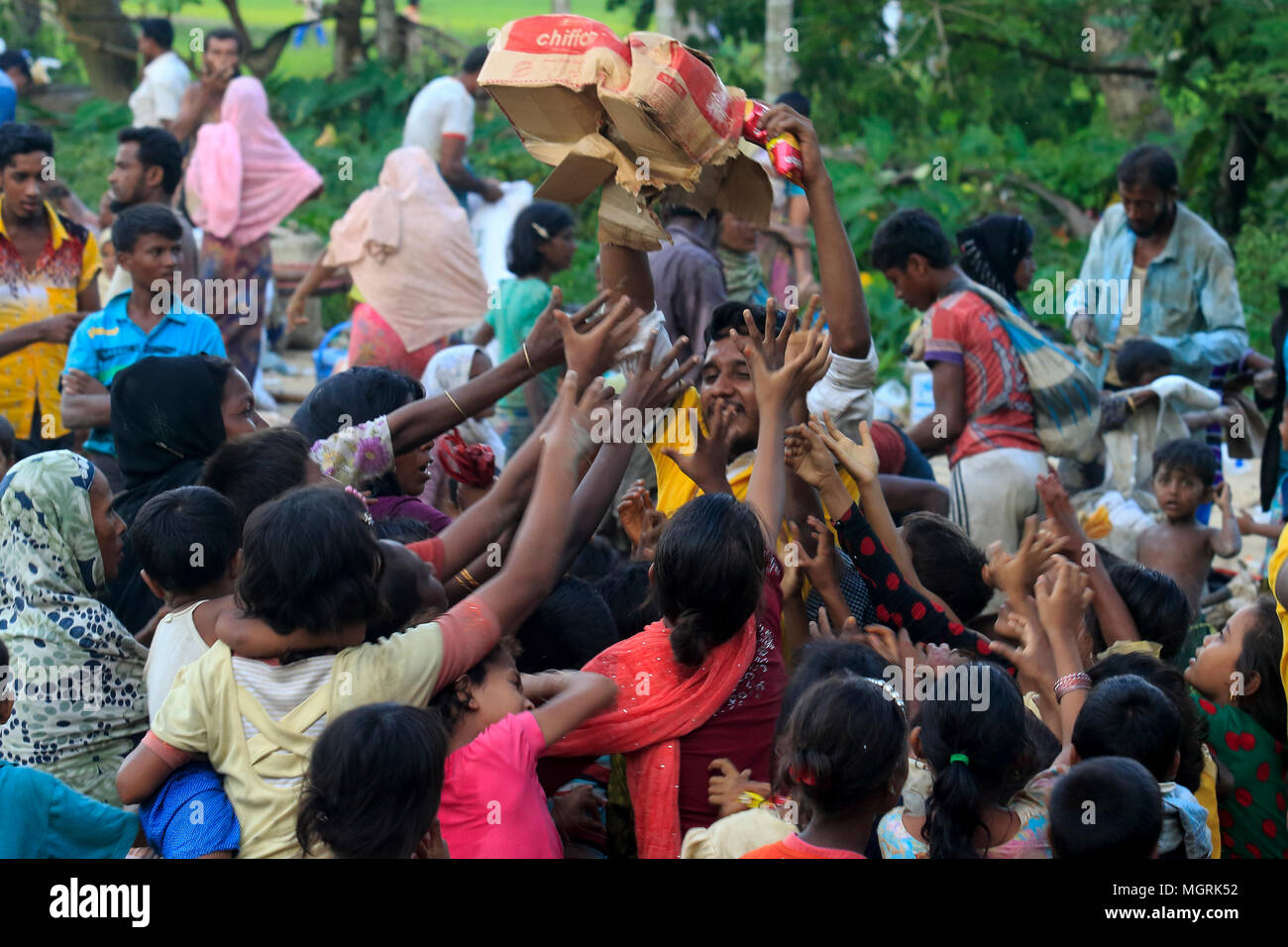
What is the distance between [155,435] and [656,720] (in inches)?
66.9

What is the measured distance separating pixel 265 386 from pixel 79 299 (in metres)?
3.53

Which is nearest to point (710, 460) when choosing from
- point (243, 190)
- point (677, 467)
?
point (677, 467)

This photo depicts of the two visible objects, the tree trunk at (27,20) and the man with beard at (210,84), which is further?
the tree trunk at (27,20)

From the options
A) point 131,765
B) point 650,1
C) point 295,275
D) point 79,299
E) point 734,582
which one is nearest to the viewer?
point 131,765

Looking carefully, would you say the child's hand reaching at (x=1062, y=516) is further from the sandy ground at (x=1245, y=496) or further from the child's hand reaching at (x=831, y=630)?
the sandy ground at (x=1245, y=496)

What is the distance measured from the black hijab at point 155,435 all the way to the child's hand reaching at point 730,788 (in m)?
1.68

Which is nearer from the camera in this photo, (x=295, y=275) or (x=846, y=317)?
(x=846, y=317)

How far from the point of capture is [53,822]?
2.62 m

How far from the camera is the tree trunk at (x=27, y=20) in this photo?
15.1m

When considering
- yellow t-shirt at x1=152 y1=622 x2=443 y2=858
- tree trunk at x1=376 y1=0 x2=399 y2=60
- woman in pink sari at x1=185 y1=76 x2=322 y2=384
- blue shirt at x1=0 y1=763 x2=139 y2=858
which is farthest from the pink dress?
tree trunk at x1=376 y1=0 x2=399 y2=60

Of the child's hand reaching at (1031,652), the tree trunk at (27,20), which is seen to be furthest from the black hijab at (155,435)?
the tree trunk at (27,20)
